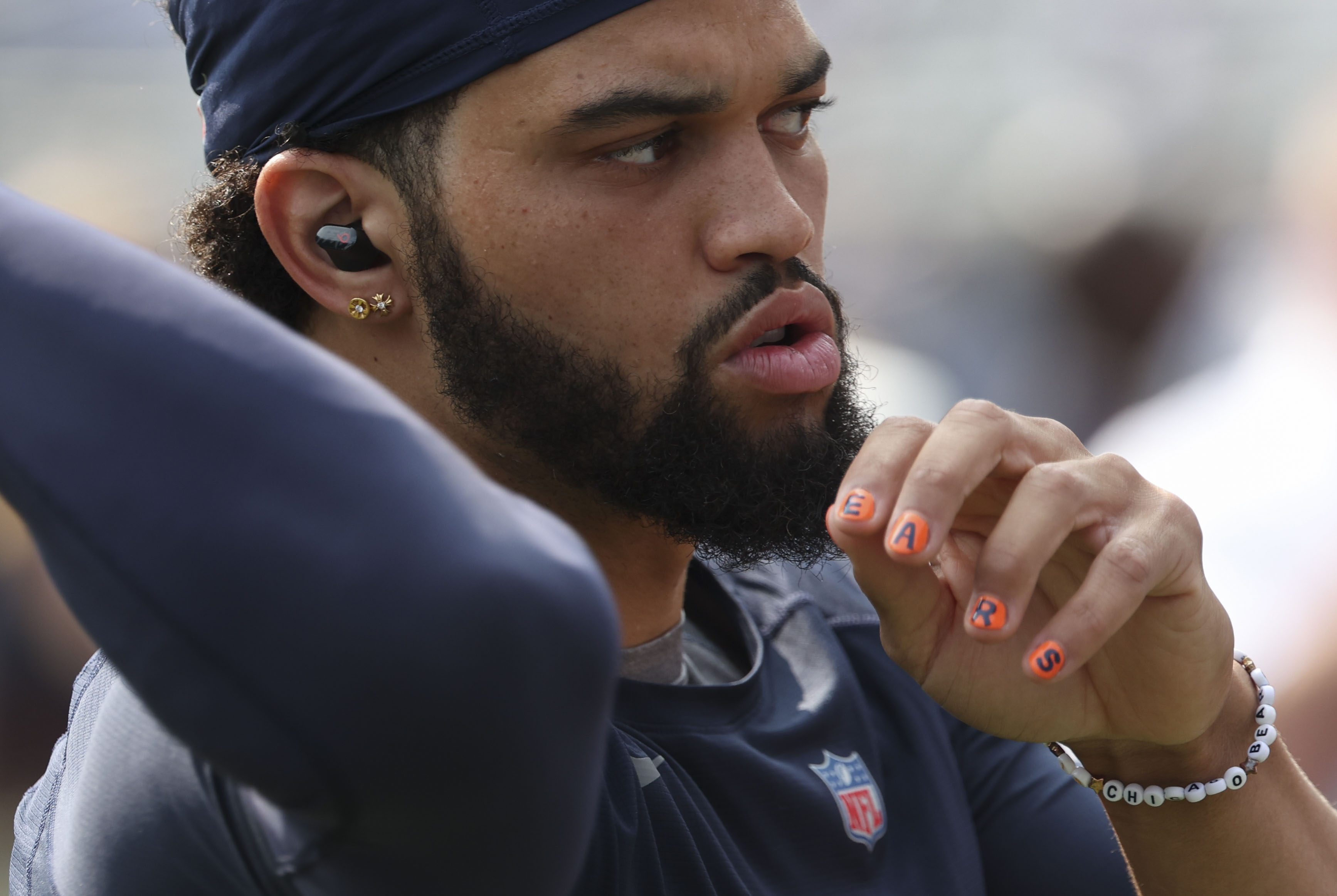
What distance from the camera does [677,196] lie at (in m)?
1.47

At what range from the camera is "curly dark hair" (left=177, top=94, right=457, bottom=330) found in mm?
1492

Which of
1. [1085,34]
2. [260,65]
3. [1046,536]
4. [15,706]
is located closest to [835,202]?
[1085,34]

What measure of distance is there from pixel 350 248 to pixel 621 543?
20.8 inches

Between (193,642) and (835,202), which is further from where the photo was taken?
(835,202)

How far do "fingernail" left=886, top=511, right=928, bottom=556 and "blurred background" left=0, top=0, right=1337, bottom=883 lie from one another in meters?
1.61

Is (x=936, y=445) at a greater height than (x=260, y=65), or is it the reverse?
(x=260, y=65)

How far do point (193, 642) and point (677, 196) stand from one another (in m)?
1.02

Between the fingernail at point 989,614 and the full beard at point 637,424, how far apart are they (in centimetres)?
46

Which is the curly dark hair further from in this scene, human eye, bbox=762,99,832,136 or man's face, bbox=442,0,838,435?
human eye, bbox=762,99,832,136

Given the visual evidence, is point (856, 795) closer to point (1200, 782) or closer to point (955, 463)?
point (1200, 782)

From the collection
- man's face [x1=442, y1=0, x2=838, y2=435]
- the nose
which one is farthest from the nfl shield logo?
the nose

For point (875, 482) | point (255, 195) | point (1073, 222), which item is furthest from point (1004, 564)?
point (1073, 222)

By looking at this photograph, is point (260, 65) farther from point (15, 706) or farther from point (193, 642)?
point (15, 706)

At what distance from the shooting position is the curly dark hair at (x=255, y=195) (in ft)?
4.90
